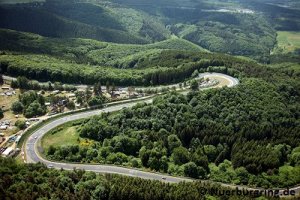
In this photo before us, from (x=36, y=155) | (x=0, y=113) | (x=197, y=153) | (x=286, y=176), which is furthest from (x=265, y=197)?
(x=0, y=113)

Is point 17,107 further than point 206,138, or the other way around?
point 17,107

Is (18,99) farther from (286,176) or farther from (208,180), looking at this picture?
(286,176)

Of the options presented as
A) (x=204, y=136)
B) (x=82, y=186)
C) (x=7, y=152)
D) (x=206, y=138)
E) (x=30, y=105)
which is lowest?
(x=7, y=152)

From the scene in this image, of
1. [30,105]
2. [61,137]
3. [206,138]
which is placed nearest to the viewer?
[206,138]

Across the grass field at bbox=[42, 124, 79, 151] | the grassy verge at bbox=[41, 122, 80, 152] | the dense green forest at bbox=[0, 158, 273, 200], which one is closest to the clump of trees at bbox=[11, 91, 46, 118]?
the grassy verge at bbox=[41, 122, 80, 152]

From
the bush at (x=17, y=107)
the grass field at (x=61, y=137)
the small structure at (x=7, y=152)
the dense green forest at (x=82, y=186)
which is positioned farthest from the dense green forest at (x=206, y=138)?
the bush at (x=17, y=107)

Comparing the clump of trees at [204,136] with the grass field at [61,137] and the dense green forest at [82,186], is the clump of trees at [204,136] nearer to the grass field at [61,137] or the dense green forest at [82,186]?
the grass field at [61,137]

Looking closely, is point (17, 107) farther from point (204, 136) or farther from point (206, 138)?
point (206, 138)

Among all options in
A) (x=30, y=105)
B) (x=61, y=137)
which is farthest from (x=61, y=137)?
(x=30, y=105)
